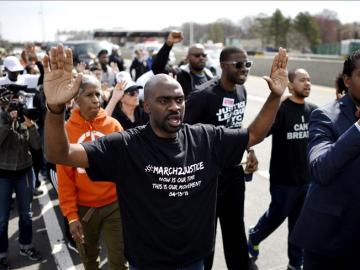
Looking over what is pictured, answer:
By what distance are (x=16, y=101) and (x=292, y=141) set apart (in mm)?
2754

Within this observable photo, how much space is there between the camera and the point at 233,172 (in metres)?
3.59

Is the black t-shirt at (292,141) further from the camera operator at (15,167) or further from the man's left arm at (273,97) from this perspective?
the camera operator at (15,167)

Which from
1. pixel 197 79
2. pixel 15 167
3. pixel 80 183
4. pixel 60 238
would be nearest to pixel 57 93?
pixel 80 183

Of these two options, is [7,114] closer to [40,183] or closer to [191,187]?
[191,187]

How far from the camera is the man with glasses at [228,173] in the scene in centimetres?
358

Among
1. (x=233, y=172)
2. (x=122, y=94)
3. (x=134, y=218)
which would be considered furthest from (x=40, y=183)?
(x=134, y=218)

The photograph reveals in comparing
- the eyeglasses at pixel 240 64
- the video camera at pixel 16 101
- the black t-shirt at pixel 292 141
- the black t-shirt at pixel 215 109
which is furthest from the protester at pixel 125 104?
the black t-shirt at pixel 292 141

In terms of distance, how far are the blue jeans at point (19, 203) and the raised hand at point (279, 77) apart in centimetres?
291

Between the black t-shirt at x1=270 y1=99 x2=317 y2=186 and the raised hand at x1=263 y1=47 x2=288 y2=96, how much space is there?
4.81 ft

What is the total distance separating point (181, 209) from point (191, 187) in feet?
0.44

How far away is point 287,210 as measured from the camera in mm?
3818

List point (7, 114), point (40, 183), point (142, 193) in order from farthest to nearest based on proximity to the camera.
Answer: point (40, 183) → point (7, 114) → point (142, 193)

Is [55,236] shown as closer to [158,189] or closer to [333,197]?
[158,189]

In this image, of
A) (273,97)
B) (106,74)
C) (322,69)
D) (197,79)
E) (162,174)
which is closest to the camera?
(162,174)
